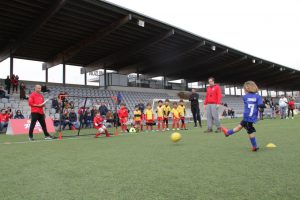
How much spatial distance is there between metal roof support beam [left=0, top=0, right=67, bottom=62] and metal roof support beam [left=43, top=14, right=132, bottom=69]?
4.76 meters

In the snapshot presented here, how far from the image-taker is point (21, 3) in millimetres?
17609

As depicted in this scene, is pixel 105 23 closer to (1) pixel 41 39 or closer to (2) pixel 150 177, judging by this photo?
(1) pixel 41 39

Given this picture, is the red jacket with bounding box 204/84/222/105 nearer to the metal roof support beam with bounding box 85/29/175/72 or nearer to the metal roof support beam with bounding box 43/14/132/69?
the metal roof support beam with bounding box 43/14/132/69

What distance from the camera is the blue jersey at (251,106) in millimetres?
5877

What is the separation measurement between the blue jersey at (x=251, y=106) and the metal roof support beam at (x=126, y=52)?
19123 mm

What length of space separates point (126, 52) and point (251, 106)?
78.3 feet

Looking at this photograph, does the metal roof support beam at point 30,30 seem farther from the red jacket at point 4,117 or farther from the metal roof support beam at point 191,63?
the metal roof support beam at point 191,63

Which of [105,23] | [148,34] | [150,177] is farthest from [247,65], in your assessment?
[150,177]

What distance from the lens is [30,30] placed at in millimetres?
21312

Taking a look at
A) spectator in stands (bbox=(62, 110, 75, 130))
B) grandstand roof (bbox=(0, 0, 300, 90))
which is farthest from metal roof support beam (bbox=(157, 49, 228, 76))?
spectator in stands (bbox=(62, 110, 75, 130))

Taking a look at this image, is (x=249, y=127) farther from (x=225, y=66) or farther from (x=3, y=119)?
(x=225, y=66)

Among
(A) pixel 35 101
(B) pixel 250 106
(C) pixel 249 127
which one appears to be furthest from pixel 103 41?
(C) pixel 249 127

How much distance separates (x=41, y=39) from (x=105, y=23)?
6.51m

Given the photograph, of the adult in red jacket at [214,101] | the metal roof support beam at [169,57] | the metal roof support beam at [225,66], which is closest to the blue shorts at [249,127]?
the adult in red jacket at [214,101]
